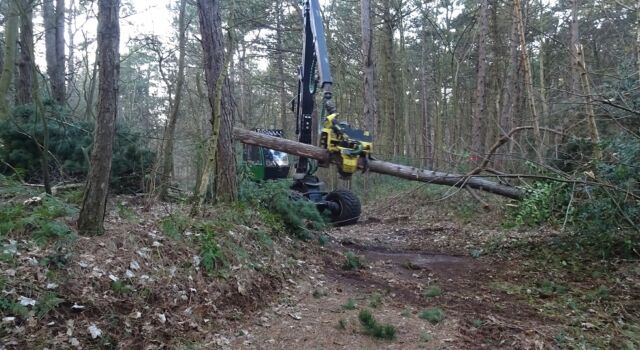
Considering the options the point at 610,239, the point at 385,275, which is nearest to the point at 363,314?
the point at 385,275

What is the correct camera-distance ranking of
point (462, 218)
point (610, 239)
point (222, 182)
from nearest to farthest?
point (610, 239) < point (222, 182) < point (462, 218)

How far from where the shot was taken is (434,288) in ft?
19.6

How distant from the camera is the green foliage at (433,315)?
484cm

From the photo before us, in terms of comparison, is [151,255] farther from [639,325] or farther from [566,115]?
[566,115]

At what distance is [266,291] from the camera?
5.27 m

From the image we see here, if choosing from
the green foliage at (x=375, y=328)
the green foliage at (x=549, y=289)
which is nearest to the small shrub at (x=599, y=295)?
the green foliage at (x=549, y=289)

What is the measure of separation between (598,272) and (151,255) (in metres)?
5.86

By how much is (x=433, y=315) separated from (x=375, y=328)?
0.79 metres

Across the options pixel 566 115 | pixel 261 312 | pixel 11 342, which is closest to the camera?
pixel 11 342

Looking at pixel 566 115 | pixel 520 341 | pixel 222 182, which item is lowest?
pixel 520 341

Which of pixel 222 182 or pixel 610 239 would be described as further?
pixel 222 182

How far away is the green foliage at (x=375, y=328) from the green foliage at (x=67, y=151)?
4306 millimetres

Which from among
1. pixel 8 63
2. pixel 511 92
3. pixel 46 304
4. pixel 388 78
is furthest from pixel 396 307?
pixel 388 78

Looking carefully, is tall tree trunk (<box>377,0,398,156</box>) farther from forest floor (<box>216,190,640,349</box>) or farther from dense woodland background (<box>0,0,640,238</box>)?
forest floor (<box>216,190,640,349</box>)
